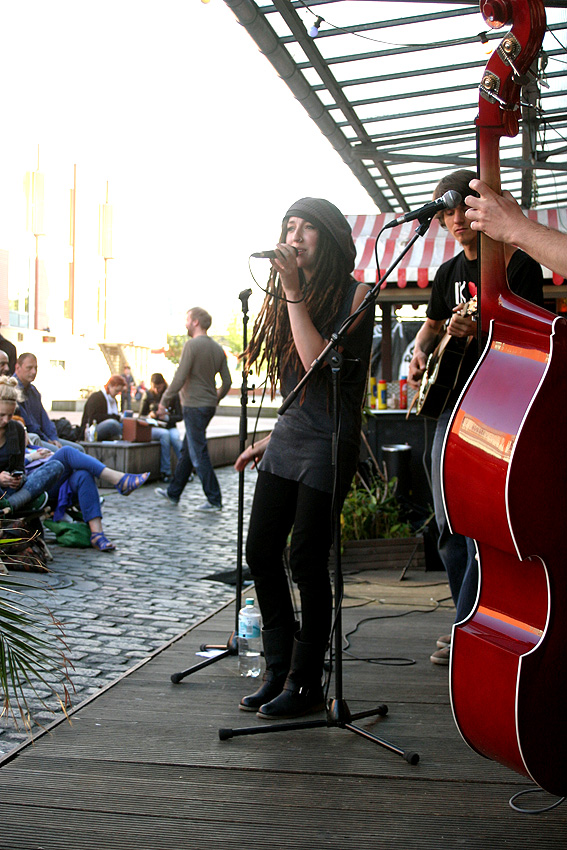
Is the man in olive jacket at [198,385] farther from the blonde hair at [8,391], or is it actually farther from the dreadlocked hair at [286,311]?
the dreadlocked hair at [286,311]

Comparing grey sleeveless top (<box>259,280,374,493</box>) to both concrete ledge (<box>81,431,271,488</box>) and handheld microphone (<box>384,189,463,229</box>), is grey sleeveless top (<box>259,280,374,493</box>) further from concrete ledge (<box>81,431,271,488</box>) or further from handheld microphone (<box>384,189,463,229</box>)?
concrete ledge (<box>81,431,271,488</box>)

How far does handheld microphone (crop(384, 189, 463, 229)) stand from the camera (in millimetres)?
2414

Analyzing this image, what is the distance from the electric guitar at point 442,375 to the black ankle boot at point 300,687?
3.61ft

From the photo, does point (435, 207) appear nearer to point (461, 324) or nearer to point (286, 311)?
point (461, 324)

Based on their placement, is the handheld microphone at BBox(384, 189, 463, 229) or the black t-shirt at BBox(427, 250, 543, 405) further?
the black t-shirt at BBox(427, 250, 543, 405)

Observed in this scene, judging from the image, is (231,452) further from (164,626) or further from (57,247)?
(57,247)

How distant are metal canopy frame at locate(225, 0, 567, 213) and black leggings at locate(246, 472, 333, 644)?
164 inches

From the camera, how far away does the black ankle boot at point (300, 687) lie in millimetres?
2912

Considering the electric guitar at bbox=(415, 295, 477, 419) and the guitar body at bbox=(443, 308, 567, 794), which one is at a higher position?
the electric guitar at bbox=(415, 295, 477, 419)

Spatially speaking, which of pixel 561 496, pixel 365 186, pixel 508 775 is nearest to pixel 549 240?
pixel 561 496

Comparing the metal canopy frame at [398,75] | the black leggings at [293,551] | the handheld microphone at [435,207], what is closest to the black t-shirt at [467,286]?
the handheld microphone at [435,207]

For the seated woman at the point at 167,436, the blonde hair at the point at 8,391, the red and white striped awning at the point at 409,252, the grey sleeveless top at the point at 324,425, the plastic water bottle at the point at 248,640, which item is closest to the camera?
the grey sleeveless top at the point at 324,425

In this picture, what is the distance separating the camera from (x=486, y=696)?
6.05 feet

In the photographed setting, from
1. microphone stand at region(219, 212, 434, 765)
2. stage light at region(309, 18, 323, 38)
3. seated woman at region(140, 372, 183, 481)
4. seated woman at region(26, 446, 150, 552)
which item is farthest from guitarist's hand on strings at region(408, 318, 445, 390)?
seated woman at region(140, 372, 183, 481)
